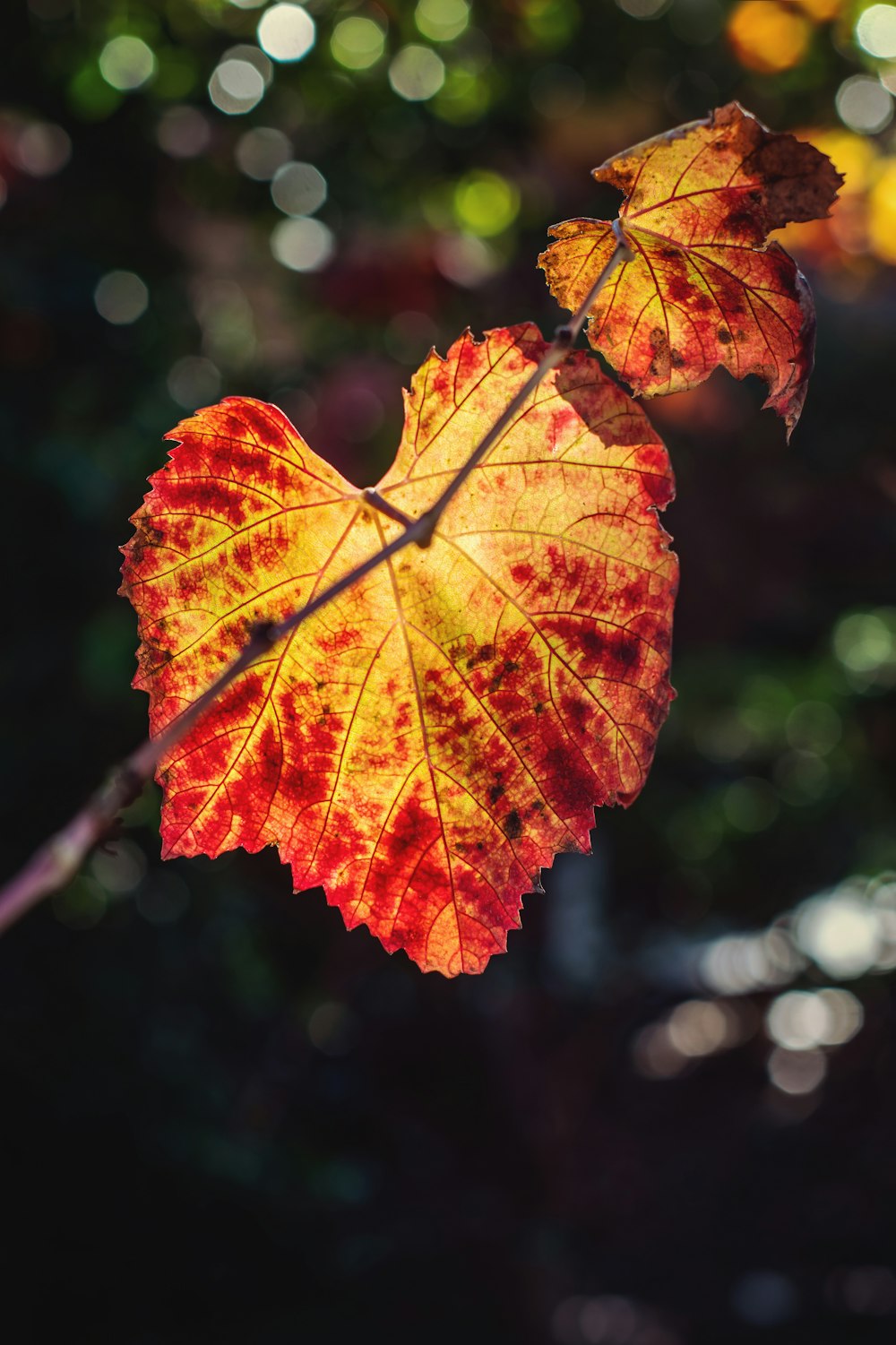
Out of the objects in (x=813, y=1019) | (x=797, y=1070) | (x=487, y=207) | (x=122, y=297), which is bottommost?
(x=122, y=297)

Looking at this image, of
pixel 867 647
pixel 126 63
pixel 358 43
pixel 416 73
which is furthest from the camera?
pixel 867 647

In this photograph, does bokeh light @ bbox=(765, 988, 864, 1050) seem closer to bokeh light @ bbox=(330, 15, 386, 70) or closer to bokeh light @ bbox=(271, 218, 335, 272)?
bokeh light @ bbox=(271, 218, 335, 272)

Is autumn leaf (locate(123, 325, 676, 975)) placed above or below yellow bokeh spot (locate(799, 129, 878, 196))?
below

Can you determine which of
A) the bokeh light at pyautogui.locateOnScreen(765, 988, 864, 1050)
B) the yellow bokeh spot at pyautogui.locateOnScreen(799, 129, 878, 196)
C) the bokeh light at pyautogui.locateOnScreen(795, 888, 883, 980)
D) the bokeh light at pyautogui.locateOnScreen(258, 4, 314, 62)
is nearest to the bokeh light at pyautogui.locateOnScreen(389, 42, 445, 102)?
the bokeh light at pyautogui.locateOnScreen(258, 4, 314, 62)

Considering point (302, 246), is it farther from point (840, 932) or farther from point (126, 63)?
point (840, 932)

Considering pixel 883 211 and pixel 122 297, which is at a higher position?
pixel 883 211

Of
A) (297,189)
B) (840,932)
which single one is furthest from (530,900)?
(297,189)

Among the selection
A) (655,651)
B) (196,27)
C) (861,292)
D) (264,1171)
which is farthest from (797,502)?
(655,651)
